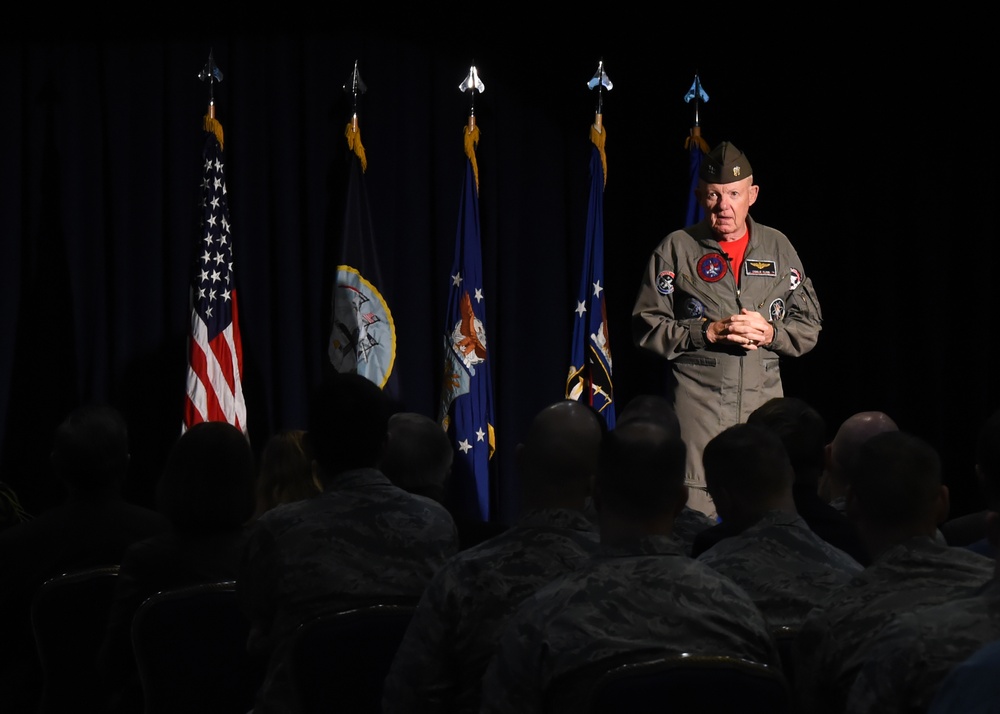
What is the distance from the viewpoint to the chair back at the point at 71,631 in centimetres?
246

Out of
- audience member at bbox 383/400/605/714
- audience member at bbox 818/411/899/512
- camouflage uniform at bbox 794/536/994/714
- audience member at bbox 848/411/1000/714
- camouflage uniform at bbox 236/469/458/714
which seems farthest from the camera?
audience member at bbox 818/411/899/512

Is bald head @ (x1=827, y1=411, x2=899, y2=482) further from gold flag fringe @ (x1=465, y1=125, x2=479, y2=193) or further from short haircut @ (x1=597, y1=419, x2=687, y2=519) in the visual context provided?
gold flag fringe @ (x1=465, y1=125, x2=479, y2=193)

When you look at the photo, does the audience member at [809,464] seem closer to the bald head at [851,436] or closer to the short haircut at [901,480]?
the bald head at [851,436]

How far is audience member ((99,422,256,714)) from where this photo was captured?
2.40 meters

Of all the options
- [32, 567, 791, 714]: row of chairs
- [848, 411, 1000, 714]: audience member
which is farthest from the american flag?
[848, 411, 1000, 714]: audience member

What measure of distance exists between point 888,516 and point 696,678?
0.56 m

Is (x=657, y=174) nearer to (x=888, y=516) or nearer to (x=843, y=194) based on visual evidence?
(x=843, y=194)

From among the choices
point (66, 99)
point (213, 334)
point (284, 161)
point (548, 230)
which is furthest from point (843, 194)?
point (66, 99)

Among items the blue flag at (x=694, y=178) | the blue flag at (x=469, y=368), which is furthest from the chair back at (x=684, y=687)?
the blue flag at (x=694, y=178)

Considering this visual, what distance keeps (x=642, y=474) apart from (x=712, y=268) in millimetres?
3506

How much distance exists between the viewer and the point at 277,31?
642 centimetres

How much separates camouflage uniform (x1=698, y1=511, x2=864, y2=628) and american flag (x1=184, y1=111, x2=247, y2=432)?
3901 millimetres

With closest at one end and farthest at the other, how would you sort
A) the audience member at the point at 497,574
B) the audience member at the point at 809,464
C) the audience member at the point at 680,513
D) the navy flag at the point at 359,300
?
the audience member at the point at 497,574 < the audience member at the point at 809,464 < the audience member at the point at 680,513 < the navy flag at the point at 359,300

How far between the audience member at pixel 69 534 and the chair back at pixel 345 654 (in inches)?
30.9
